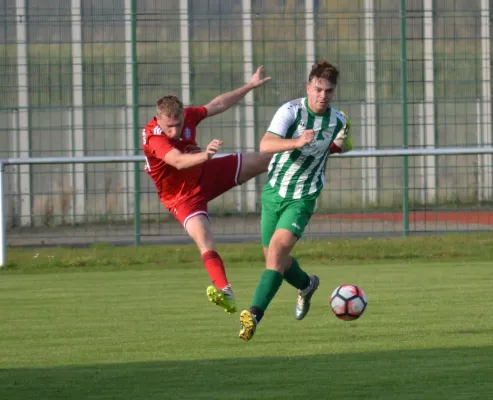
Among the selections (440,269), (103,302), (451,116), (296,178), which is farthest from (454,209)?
(296,178)

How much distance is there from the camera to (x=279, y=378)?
6.12 metres

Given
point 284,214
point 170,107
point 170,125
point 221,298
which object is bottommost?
point 221,298

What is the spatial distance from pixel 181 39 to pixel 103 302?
5.86m

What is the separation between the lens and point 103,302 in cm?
1032

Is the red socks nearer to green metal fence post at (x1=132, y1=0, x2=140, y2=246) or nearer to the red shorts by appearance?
the red shorts

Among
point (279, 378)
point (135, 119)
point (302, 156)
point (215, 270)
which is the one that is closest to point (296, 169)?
point (302, 156)

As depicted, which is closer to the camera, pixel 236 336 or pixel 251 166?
pixel 236 336

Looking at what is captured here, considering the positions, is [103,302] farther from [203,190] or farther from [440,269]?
[440,269]

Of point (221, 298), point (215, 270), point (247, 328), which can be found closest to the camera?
point (247, 328)

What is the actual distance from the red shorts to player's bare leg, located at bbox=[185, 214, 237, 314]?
9 centimetres

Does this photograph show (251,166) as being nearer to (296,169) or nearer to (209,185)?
A: (209,185)

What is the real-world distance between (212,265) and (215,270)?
6cm

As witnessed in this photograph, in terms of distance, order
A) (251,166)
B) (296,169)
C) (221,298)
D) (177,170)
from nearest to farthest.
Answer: (221,298) → (296,169) → (177,170) → (251,166)

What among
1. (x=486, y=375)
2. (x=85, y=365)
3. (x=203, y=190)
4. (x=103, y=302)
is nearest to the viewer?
(x=486, y=375)
